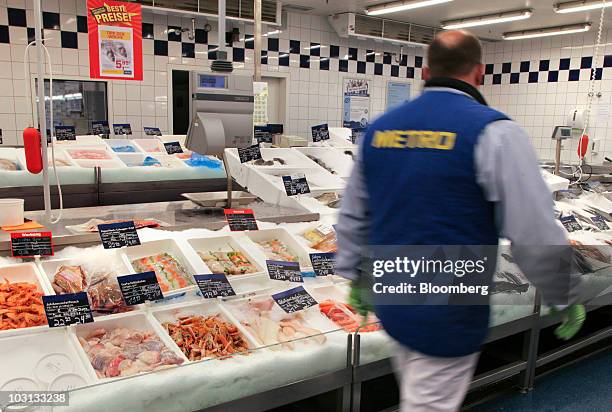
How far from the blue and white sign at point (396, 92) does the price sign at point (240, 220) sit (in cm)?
851

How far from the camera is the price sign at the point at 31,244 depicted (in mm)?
2703

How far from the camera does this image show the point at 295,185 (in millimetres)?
4176

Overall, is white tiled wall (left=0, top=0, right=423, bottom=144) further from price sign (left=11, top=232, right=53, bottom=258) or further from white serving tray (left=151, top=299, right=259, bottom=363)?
white serving tray (left=151, top=299, right=259, bottom=363)

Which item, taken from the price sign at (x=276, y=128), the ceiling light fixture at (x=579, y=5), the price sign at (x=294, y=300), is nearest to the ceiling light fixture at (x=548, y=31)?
the ceiling light fixture at (x=579, y=5)

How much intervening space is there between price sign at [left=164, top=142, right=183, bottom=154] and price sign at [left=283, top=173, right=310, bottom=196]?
6.69ft

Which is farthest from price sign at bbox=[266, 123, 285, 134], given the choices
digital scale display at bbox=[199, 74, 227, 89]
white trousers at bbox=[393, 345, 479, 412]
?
white trousers at bbox=[393, 345, 479, 412]

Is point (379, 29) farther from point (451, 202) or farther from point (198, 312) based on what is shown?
point (451, 202)

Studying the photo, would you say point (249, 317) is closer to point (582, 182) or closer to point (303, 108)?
point (582, 182)

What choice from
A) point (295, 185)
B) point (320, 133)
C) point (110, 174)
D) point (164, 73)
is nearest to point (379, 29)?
point (164, 73)

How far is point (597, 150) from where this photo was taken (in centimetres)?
1022

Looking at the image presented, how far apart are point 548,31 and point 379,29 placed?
3136 millimetres

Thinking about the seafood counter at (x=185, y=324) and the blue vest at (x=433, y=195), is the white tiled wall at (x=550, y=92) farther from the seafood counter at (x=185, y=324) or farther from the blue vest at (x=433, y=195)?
the blue vest at (x=433, y=195)

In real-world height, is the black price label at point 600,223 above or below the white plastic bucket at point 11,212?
below

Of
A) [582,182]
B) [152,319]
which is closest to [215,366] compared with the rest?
[152,319]
